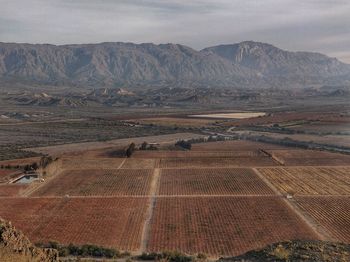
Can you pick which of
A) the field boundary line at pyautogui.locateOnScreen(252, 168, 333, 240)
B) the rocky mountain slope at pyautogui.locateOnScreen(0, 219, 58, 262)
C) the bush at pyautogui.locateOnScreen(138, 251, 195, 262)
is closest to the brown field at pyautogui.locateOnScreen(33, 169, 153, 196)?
the field boundary line at pyautogui.locateOnScreen(252, 168, 333, 240)

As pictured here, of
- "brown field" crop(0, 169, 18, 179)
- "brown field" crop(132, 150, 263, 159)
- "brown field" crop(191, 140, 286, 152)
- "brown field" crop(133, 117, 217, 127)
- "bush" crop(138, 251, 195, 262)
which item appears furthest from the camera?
"brown field" crop(133, 117, 217, 127)

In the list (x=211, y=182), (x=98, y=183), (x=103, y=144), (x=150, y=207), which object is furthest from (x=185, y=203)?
(x=103, y=144)

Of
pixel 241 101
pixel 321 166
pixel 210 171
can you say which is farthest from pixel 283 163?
pixel 241 101

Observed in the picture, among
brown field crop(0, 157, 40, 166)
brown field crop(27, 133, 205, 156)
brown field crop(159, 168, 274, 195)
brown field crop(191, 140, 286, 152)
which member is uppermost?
brown field crop(159, 168, 274, 195)

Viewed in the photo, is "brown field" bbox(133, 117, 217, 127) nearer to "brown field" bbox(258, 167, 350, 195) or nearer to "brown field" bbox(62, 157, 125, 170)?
"brown field" bbox(62, 157, 125, 170)

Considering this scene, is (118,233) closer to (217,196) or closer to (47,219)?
(47,219)

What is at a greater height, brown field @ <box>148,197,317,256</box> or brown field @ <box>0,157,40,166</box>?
brown field @ <box>148,197,317,256</box>

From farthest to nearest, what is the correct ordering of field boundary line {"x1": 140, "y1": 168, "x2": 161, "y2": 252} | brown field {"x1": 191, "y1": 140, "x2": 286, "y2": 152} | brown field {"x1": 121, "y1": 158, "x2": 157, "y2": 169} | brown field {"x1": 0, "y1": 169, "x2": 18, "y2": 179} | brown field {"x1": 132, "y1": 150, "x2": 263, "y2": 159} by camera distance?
brown field {"x1": 191, "y1": 140, "x2": 286, "y2": 152}
brown field {"x1": 132, "y1": 150, "x2": 263, "y2": 159}
brown field {"x1": 121, "y1": 158, "x2": 157, "y2": 169}
brown field {"x1": 0, "y1": 169, "x2": 18, "y2": 179}
field boundary line {"x1": 140, "y1": 168, "x2": 161, "y2": 252}
